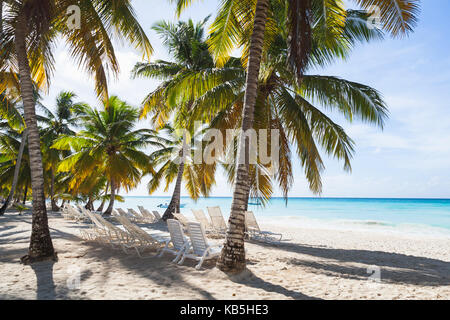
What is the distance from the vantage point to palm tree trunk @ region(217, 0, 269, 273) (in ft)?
16.4

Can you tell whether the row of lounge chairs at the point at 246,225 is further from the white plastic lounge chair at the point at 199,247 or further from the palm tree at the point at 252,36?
the palm tree at the point at 252,36

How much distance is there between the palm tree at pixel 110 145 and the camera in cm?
1777

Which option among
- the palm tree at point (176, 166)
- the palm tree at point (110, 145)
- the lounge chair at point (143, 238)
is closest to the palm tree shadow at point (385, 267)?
the lounge chair at point (143, 238)

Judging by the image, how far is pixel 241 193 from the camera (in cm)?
511

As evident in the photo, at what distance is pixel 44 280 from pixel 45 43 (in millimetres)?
5641

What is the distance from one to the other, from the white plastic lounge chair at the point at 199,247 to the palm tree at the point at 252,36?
0.53m

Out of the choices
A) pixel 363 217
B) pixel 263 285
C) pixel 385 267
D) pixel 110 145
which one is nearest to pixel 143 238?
pixel 263 285

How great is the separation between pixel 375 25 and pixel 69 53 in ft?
27.6

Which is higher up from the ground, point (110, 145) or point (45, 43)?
point (45, 43)

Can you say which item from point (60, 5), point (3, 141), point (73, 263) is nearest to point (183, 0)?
point (60, 5)

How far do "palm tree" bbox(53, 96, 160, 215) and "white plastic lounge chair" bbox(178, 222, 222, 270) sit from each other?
1283cm

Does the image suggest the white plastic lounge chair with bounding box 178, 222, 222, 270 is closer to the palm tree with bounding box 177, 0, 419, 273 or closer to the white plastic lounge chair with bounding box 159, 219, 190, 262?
the white plastic lounge chair with bounding box 159, 219, 190, 262

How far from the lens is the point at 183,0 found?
22.3ft

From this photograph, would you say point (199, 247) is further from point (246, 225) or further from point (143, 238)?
point (246, 225)
